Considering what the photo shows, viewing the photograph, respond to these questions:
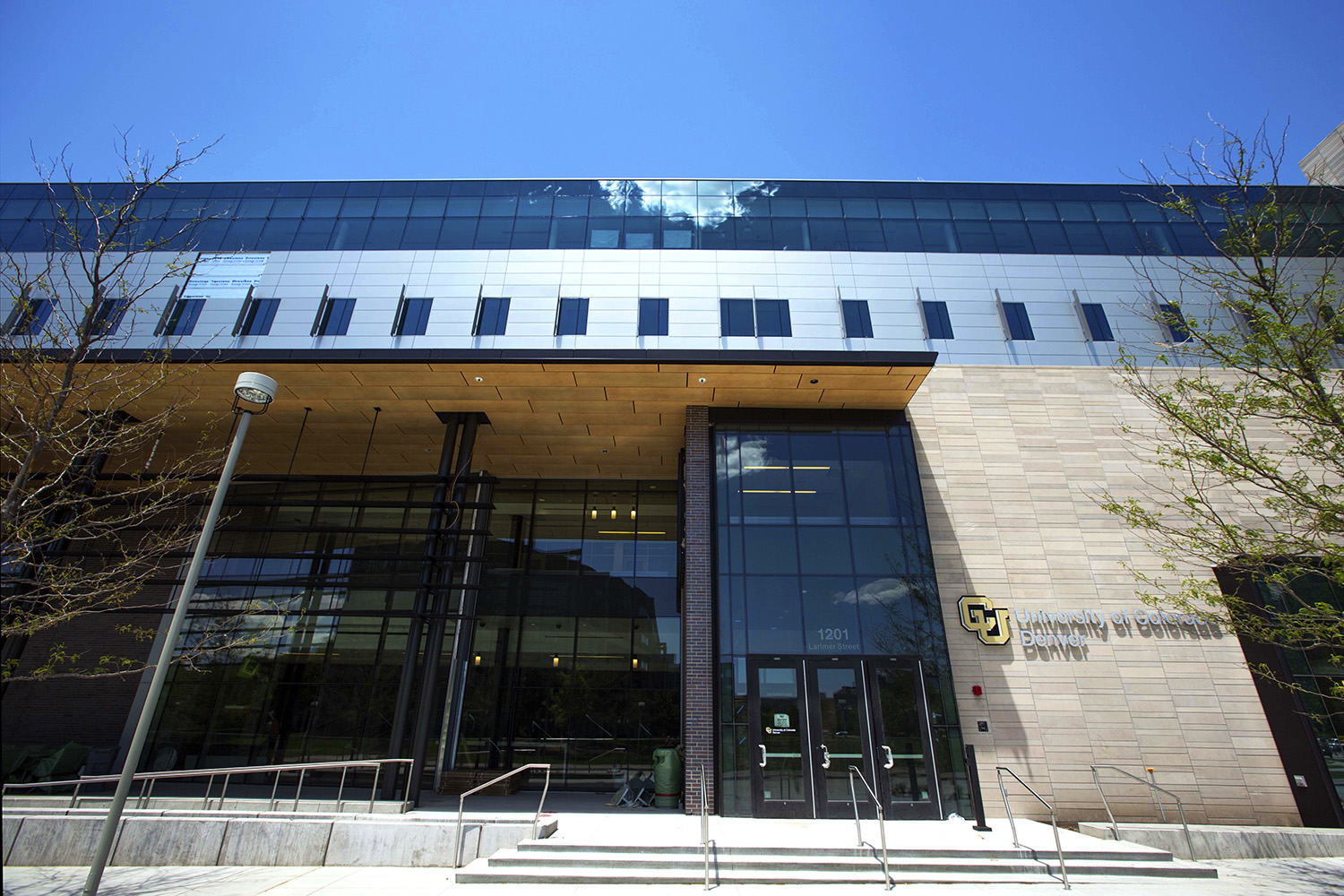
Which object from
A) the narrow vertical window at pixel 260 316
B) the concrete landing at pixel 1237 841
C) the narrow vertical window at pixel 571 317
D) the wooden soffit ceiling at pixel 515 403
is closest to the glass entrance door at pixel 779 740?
the concrete landing at pixel 1237 841

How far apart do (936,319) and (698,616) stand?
416 inches

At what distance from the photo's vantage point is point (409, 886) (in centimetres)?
901

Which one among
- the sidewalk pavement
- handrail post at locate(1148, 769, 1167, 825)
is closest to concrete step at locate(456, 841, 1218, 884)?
the sidewalk pavement

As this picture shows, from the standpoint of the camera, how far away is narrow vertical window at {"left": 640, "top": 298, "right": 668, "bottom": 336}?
17141mm

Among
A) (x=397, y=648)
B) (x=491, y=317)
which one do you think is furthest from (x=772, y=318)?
(x=397, y=648)

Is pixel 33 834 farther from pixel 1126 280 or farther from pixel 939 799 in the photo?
pixel 1126 280

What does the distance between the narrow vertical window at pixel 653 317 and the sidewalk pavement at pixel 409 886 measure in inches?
484

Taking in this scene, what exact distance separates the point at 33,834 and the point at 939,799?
15.6 m

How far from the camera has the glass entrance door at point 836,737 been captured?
1233cm

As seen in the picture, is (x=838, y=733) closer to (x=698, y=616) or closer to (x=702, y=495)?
(x=698, y=616)

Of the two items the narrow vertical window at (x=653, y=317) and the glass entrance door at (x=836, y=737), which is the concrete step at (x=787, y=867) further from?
the narrow vertical window at (x=653, y=317)

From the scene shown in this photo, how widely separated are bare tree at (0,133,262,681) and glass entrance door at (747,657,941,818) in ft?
36.8

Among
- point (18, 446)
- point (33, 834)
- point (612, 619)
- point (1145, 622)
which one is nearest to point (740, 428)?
point (612, 619)

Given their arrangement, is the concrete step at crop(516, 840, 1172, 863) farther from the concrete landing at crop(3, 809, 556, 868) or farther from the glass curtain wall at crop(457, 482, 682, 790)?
the glass curtain wall at crop(457, 482, 682, 790)
